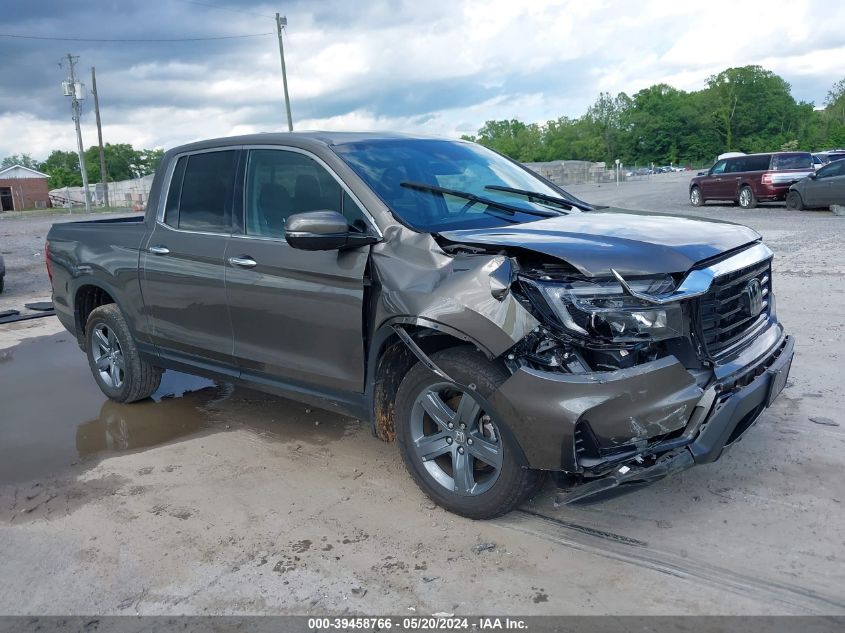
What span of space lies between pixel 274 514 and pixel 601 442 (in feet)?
5.85

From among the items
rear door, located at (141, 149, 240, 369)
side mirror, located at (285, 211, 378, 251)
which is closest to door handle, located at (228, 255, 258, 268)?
rear door, located at (141, 149, 240, 369)

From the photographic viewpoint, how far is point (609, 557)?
336 cm

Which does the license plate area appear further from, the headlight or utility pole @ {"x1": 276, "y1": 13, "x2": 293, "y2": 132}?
utility pole @ {"x1": 276, "y1": 13, "x2": 293, "y2": 132}

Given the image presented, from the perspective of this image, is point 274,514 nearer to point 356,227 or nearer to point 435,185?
point 356,227

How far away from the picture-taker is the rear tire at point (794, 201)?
20438 mm

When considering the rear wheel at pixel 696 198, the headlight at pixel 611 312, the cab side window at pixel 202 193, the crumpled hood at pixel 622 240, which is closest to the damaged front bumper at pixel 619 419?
the headlight at pixel 611 312

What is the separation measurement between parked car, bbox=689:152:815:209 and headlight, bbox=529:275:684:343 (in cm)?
2083


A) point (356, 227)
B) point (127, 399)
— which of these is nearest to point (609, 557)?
point (356, 227)

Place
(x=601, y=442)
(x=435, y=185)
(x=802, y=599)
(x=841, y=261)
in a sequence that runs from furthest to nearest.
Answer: (x=841, y=261), (x=435, y=185), (x=601, y=442), (x=802, y=599)

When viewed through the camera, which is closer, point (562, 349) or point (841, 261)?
point (562, 349)

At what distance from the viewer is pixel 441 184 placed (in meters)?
4.31

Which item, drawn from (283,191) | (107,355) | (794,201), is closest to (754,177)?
(794,201)

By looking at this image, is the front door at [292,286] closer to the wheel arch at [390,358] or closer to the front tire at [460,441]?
the wheel arch at [390,358]

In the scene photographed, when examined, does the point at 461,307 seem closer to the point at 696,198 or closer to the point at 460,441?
the point at 460,441
